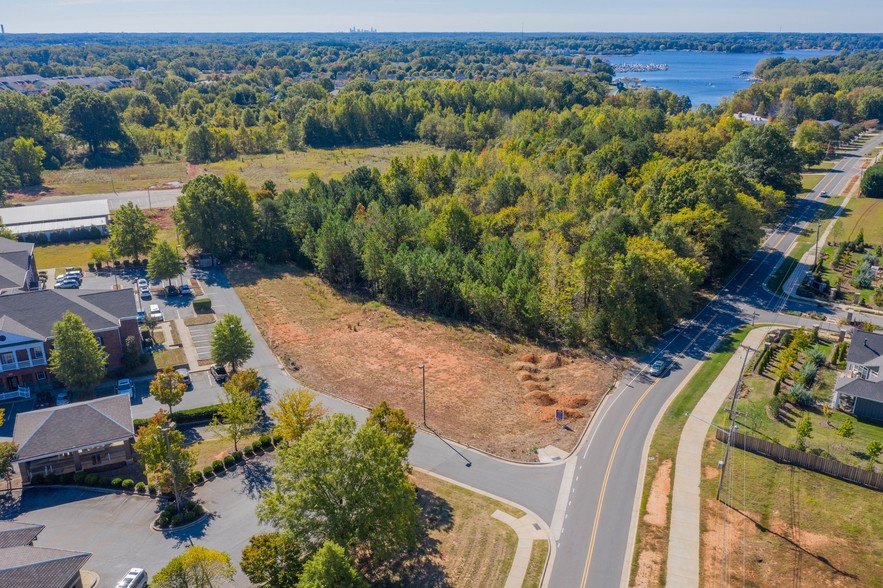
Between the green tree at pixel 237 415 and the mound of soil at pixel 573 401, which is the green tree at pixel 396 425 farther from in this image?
the mound of soil at pixel 573 401

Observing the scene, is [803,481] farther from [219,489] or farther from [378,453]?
[219,489]

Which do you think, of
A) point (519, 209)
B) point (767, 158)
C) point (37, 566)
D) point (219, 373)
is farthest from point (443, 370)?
point (767, 158)

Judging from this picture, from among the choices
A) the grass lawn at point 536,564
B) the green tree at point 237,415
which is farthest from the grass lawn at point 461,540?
the green tree at point 237,415

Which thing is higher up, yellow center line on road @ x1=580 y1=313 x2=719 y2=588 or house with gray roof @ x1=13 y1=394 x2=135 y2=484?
house with gray roof @ x1=13 y1=394 x2=135 y2=484

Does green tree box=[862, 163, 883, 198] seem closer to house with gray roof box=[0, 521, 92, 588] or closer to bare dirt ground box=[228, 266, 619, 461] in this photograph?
bare dirt ground box=[228, 266, 619, 461]

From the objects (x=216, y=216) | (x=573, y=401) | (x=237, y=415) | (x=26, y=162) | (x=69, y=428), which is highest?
(x=26, y=162)

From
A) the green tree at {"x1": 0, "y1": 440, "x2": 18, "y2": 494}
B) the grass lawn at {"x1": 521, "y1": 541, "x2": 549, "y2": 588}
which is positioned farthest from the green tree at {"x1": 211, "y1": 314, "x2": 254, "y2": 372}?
the grass lawn at {"x1": 521, "y1": 541, "x2": 549, "y2": 588}

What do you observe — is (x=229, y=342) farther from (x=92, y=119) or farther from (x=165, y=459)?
(x=92, y=119)
